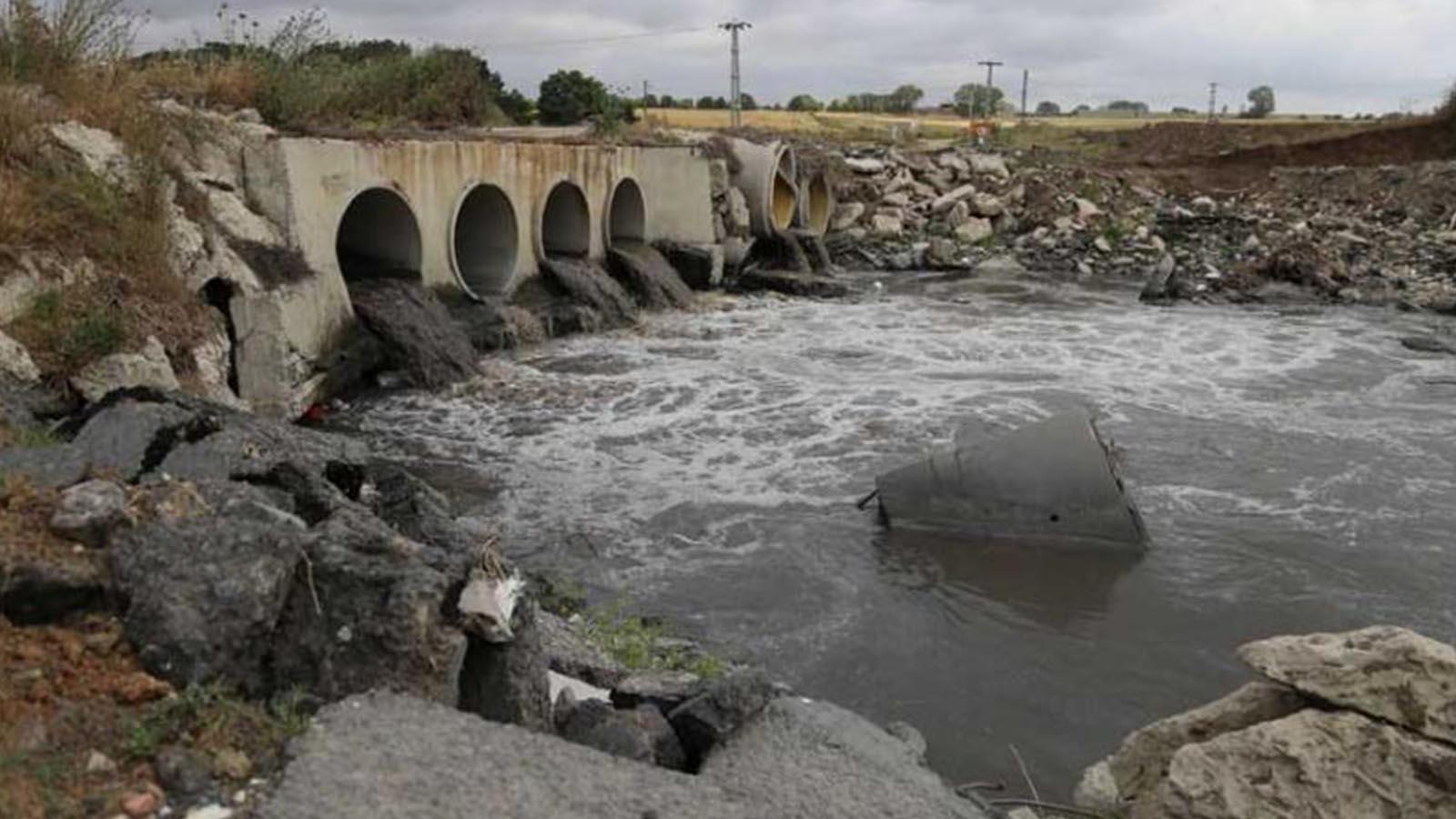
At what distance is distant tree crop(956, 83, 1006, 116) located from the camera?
54844mm

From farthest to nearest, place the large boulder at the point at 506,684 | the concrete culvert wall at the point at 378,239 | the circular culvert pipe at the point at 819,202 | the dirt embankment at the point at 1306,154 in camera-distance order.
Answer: the dirt embankment at the point at 1306,154
the circular culvert pipe at the point at 819,202
the concrete culvert wall at the point at 378,239
the large boulder at the point at 506,684

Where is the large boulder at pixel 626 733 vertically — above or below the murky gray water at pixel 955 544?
above

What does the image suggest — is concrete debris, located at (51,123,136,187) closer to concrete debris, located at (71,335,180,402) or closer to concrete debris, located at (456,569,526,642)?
concrete debris, located at (71,335,180,402)

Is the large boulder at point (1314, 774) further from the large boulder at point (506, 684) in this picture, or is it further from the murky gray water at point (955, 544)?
the large boulder at point (506, 684)

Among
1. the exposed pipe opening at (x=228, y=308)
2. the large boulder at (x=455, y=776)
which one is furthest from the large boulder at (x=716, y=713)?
the exposed pipe opening at (x=228, y=308)

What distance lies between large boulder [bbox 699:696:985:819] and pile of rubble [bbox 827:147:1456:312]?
16.4 metres

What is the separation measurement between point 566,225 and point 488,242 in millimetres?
1861

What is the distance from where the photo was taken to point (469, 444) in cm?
920

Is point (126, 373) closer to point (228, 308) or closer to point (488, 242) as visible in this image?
point (228, 308)

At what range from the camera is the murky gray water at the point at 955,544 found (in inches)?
214

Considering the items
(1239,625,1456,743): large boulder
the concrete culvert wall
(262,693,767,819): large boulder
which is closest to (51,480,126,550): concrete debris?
(262,693,767,819): large boulder

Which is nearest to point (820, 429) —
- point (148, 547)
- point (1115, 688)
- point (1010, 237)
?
point (1115, 688)

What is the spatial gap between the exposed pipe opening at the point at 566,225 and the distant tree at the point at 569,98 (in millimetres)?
8692

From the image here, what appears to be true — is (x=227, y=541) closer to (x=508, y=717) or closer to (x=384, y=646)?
(x=384, y=646)
